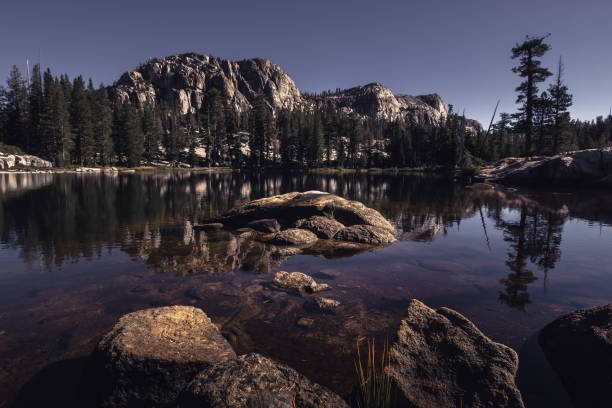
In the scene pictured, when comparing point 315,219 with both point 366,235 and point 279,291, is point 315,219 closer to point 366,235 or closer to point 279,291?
point 366,235

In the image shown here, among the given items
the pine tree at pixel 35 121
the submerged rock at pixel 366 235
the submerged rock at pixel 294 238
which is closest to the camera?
the submerged rock at pixel 294 238

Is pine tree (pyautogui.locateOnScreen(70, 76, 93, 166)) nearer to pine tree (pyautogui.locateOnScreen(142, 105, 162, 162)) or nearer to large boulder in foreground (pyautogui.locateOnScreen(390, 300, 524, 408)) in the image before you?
pine tree (pyautogui.locateOnScreen(142, 105, 162, 162))

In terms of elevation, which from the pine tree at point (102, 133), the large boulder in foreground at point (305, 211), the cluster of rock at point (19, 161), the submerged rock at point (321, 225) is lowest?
the submerged rock at point (321, 225)

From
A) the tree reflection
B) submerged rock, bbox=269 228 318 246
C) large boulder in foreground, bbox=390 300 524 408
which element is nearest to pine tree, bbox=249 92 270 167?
the tree reflection

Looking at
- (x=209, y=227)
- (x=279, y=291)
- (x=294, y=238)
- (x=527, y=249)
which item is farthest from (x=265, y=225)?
(x=527, y=249)

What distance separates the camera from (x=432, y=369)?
3.88 meters

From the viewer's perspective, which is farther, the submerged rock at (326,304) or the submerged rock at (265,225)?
the submerged rock at (265,225)

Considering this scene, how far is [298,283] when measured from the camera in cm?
731

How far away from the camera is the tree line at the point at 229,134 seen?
50.6m

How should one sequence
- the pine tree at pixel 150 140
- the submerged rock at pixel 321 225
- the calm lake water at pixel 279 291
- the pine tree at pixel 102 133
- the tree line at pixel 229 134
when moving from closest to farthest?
the calm lake water at pixel 279 291, the submerged rock at pixel 321 225, the tree line at pixel 229 134, the pine tree at pixel 102 133, the pine tree at pixel 150 140

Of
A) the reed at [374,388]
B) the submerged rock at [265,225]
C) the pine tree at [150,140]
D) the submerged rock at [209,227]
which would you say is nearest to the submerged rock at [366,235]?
the submerged rock at [265,225]

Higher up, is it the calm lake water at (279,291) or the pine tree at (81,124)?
the pine tree at (81,124)

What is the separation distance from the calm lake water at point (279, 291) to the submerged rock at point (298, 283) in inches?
13.1

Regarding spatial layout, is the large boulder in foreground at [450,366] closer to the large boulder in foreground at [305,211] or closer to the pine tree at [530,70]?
the large boulder in foreground at [305,211]
